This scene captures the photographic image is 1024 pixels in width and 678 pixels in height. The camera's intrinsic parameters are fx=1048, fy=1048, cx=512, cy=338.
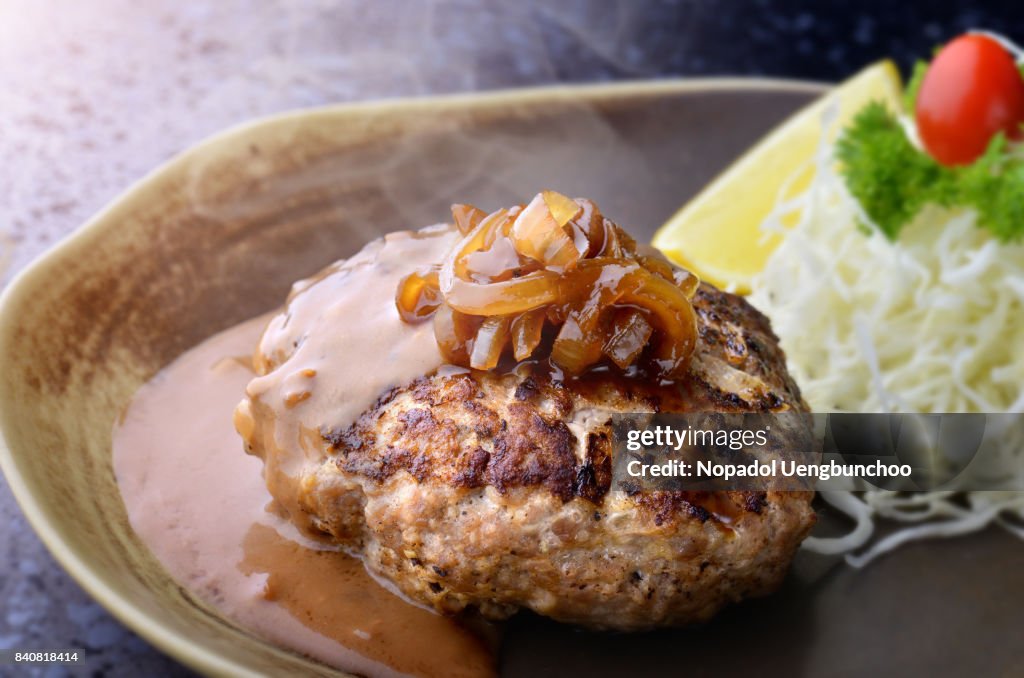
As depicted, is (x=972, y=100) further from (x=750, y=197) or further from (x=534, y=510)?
(x=534, y=510)

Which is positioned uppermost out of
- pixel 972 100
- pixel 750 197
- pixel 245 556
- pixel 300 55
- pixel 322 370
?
pixel 300 55

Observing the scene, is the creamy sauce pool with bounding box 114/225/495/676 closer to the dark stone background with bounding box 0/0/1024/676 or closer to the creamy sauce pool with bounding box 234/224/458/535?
→ the creamy sauce pool with bounding box 234/224/458/535

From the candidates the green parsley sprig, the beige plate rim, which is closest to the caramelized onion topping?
the beige plate rim

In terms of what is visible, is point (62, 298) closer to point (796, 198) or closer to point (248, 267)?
point (248, 267)

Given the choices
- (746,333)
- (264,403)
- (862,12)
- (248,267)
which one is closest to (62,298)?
(248,267)

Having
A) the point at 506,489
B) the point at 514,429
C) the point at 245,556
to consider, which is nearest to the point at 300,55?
the point at 245,556
